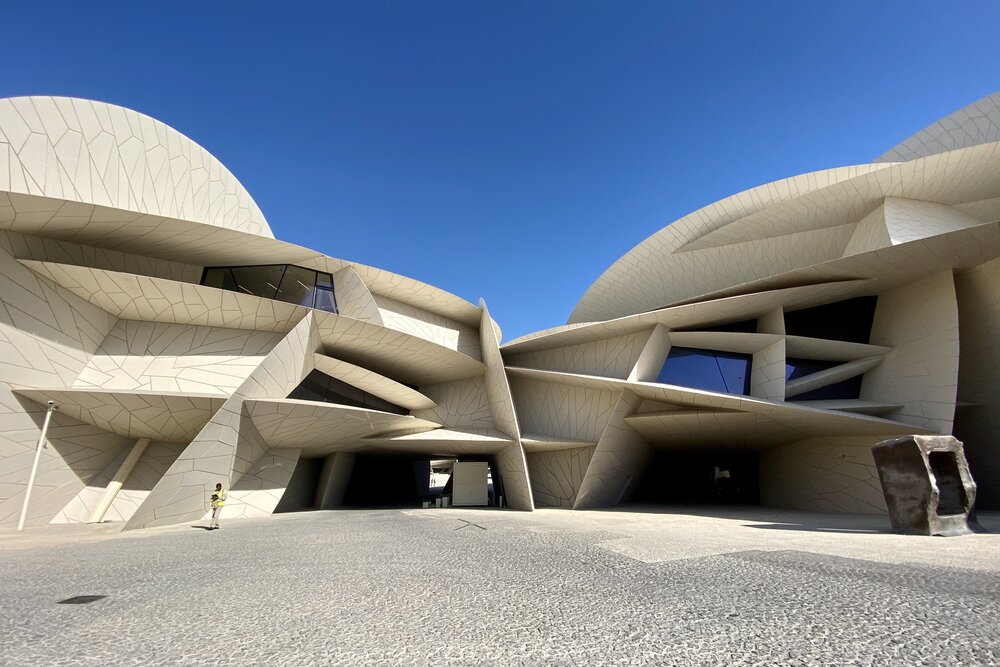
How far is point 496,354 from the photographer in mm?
18375

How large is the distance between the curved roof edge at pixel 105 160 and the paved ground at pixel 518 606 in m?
10.7

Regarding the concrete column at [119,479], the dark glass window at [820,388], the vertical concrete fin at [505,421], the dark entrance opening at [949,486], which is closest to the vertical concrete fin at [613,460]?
the vertical concrete fin at [505,421]

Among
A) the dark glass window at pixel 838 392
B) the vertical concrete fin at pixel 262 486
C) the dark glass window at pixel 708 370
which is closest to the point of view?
the vertical concrete fin at pixel 262 486

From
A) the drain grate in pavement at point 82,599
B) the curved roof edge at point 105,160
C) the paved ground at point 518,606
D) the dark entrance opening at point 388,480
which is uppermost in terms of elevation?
the curved roof edge at point 105,160

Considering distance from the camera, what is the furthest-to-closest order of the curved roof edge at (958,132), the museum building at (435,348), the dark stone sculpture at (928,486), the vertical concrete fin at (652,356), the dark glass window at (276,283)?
1. the curved roof edge at (958,132)
2. the vertical concrete fin at (652,356)
3. the dark glass window at (276,283)
4. the museum building at (435,348)
5. the dark stone sculpture at (928,486)

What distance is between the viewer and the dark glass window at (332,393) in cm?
1650

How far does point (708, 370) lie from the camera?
1736 cm

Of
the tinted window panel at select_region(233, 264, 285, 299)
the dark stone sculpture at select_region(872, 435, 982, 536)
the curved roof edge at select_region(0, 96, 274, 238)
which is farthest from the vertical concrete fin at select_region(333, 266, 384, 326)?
the dark stone sculpture at select_region(872, 435, 982, 536)

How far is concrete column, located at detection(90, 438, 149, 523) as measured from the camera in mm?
12414

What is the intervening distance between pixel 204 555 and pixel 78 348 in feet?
35.8

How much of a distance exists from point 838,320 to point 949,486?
34.9 feet

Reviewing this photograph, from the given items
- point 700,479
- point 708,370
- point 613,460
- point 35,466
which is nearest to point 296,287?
point 35,466

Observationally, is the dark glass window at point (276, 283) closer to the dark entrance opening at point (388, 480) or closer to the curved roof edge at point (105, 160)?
the curved roof edge at point (105, 160)

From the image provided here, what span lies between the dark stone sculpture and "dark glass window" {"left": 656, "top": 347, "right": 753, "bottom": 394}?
7839 millimetres
